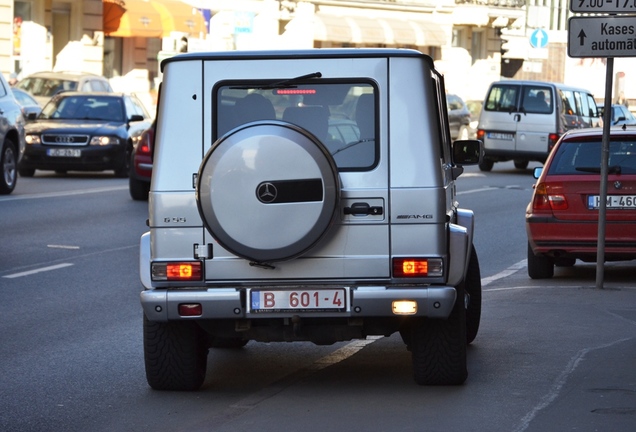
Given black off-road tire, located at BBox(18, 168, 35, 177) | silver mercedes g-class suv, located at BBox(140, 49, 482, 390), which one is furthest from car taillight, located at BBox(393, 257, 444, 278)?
black off-road tire, located at BBox(18, 168, 35, 177)

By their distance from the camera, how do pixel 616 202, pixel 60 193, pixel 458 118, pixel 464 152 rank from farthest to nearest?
pixel 458 118 < pixel 60 193 < pixel 616 202 < pixel 464 152

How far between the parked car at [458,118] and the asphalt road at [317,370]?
27690 millimetres

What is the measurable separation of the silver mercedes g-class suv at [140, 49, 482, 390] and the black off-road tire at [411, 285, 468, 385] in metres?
0.14

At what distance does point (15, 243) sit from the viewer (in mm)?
15414

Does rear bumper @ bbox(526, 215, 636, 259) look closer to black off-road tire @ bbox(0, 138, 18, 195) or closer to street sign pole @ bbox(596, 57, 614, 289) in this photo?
street sign pole @ bbox(596, 57, 614, 289)

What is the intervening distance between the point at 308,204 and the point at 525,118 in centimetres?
2527

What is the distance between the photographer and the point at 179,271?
23.9 ft

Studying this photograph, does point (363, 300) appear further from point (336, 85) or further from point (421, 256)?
point (336, 85)

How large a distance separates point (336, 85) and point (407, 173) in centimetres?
59

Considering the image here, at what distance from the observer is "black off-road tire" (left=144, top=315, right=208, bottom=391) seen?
24.6 ft

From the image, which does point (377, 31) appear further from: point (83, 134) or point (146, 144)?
point (146, 144)

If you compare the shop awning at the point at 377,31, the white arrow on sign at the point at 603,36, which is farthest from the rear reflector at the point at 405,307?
the shop awning at the point at 377,31

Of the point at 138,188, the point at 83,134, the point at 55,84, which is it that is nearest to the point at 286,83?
the point at 138,188

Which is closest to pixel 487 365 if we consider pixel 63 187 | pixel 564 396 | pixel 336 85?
pixel 564 396
